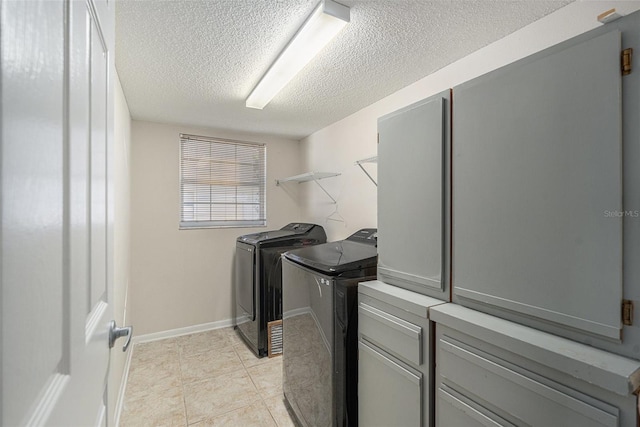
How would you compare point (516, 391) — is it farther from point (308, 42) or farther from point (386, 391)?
point (308, 42)

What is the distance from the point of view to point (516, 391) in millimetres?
918

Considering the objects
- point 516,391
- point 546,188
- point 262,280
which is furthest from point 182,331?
point 546,188

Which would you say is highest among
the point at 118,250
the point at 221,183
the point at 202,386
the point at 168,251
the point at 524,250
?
the point at 221,183

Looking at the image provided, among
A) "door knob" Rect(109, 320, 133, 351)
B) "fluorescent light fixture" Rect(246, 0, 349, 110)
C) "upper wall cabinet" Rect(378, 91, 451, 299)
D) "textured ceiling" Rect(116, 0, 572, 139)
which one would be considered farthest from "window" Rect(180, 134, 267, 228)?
"door knob" Rect(109, 320, 133, 351)

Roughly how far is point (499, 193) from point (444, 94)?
1.69ft

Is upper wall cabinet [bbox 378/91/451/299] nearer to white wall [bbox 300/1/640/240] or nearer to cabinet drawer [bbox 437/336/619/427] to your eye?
cabinet drawer [bbox 437/336/619/427]

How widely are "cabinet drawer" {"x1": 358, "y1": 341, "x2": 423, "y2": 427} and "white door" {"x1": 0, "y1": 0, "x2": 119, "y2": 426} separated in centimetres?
112

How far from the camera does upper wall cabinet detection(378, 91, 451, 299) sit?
1.30 meters

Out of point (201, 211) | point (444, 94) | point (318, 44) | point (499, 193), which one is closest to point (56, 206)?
point (499, 193)

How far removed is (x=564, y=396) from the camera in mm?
820

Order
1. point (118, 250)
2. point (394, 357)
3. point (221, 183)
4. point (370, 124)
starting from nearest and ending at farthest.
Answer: point (394, 357) → point (118, 250) → point (370, 124) → point (221, 183)

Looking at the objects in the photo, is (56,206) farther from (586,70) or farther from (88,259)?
(586,70)

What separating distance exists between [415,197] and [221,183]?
2886 millimetres

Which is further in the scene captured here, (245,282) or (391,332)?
(245,282)
